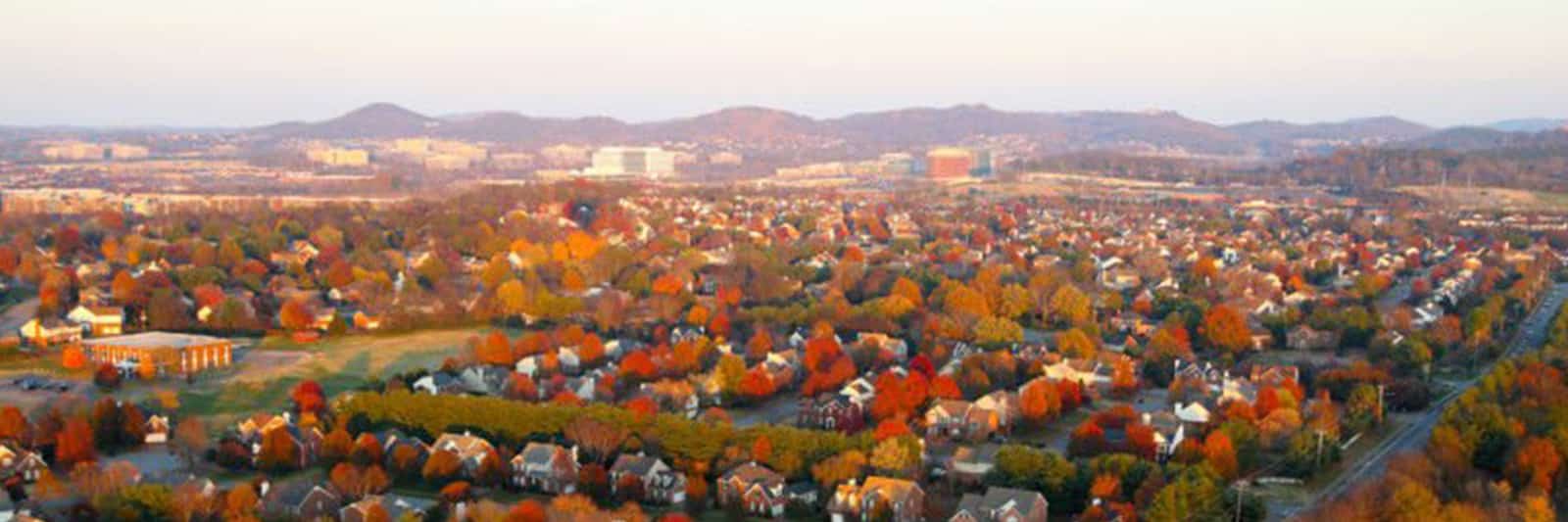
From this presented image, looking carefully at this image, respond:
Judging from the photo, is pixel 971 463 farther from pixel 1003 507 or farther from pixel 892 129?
pixel 892 129

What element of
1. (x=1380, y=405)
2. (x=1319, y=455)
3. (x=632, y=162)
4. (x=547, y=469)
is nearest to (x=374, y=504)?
(x=547, y=469)

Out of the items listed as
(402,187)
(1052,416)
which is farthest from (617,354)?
(402,187)

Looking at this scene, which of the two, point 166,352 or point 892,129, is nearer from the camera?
point 166,352

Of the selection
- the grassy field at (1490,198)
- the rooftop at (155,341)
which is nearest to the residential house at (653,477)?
the rooftop at (155,341)

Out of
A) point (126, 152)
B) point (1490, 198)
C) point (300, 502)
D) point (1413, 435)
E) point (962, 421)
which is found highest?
point (126, 152)

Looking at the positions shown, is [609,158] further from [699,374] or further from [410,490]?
[410,490]

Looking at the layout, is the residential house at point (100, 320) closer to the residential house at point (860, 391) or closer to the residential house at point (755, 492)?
the residential house at point (860, 391)
